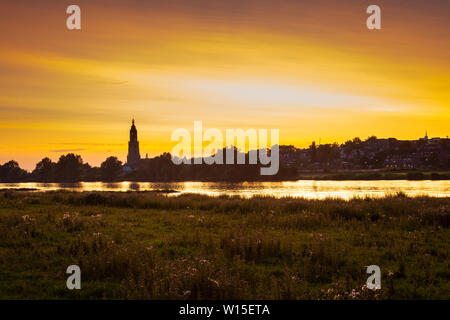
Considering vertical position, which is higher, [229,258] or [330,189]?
[229,258]

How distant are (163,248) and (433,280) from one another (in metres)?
9.04

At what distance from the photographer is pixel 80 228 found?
19.0 meters

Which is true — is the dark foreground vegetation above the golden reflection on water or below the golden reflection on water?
above

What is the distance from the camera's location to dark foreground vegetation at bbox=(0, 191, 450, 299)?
937 cm

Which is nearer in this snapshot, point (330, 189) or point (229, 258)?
point (229, 258)

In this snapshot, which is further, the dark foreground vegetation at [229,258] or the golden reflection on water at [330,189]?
the golden reflection on water at [330,189]

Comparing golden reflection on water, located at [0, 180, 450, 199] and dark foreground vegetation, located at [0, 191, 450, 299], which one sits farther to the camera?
golden reflection on water, located at [0, 180, 450, 199]

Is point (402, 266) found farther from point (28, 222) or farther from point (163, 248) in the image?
point (28, 222)

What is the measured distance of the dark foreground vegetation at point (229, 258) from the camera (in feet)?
30.7

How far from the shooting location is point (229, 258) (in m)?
13.0

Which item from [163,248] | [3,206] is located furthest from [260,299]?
[3,206]

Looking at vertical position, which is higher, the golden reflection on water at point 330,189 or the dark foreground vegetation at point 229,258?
the dark foreground vegetation at point 229,258
